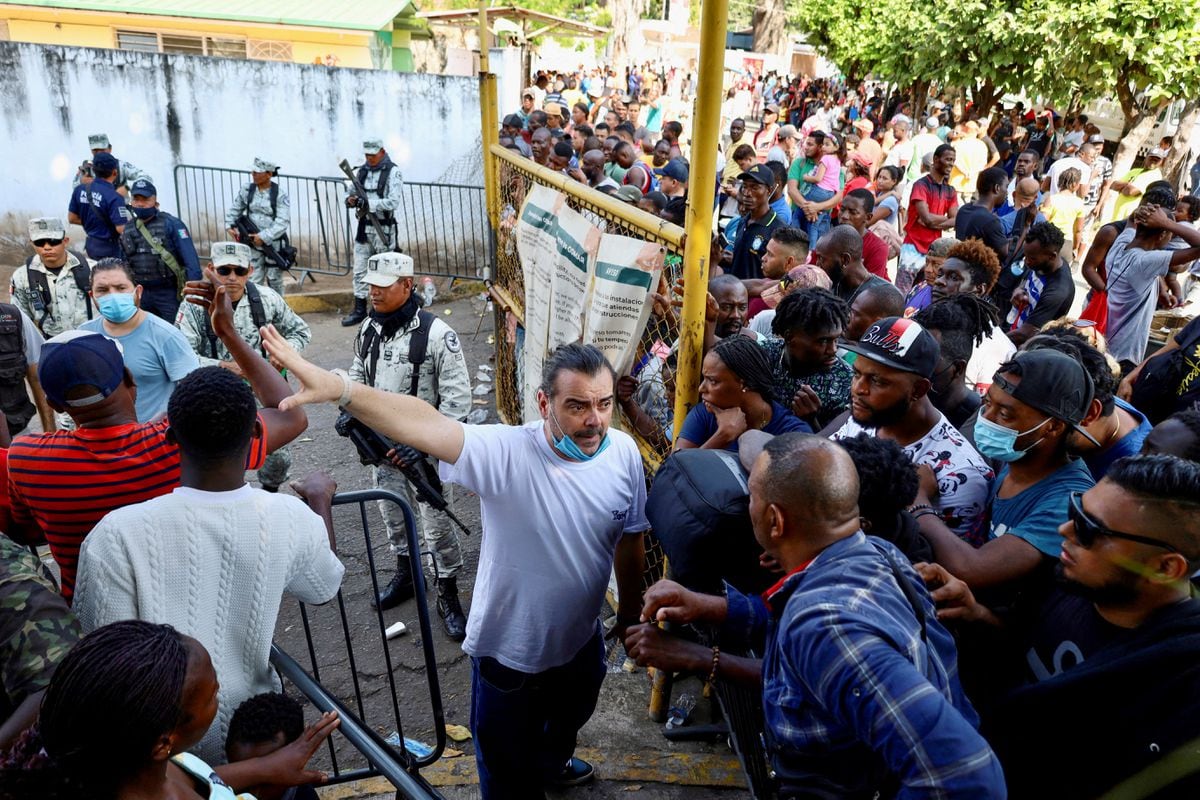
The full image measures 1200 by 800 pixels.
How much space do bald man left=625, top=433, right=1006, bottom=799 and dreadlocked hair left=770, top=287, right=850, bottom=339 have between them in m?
1.54

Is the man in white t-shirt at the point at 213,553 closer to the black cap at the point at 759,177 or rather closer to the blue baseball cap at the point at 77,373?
the blue baseball cap at the point at 77,373

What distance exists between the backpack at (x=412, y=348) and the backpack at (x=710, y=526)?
7.55ft

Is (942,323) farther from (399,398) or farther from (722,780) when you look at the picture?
(399,398)

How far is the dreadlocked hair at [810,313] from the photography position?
3.32 m

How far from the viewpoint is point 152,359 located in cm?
427

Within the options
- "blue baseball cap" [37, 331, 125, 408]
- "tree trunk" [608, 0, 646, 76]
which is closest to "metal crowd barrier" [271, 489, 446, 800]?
"blue baseball cap" [37, 331, 125, 408]

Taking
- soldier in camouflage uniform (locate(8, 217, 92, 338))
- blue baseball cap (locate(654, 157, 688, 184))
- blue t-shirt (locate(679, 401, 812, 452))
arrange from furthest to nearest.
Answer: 1. blue baseball cap (locate(654, 157, 688, 184))
2. soldier in camouflage uniform (locate(8, 217, 92, 338))
3. blue t-shirt (locate(679, 401, 812, 452))

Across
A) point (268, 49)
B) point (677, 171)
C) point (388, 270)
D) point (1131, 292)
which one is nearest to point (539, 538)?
point (388, 270)

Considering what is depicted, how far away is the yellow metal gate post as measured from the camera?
105 inches

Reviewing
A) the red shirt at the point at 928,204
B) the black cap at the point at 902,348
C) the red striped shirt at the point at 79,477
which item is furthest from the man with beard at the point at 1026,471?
the red shirt at the point at 928,204

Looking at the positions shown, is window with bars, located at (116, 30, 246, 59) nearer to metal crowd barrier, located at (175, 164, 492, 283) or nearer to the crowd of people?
metal crowd barrier, located at (175, 164, 492, 283)

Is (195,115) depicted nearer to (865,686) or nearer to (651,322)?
(651,322)

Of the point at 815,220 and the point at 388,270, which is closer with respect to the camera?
the point at 388,270

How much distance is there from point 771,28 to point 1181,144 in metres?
29.1
